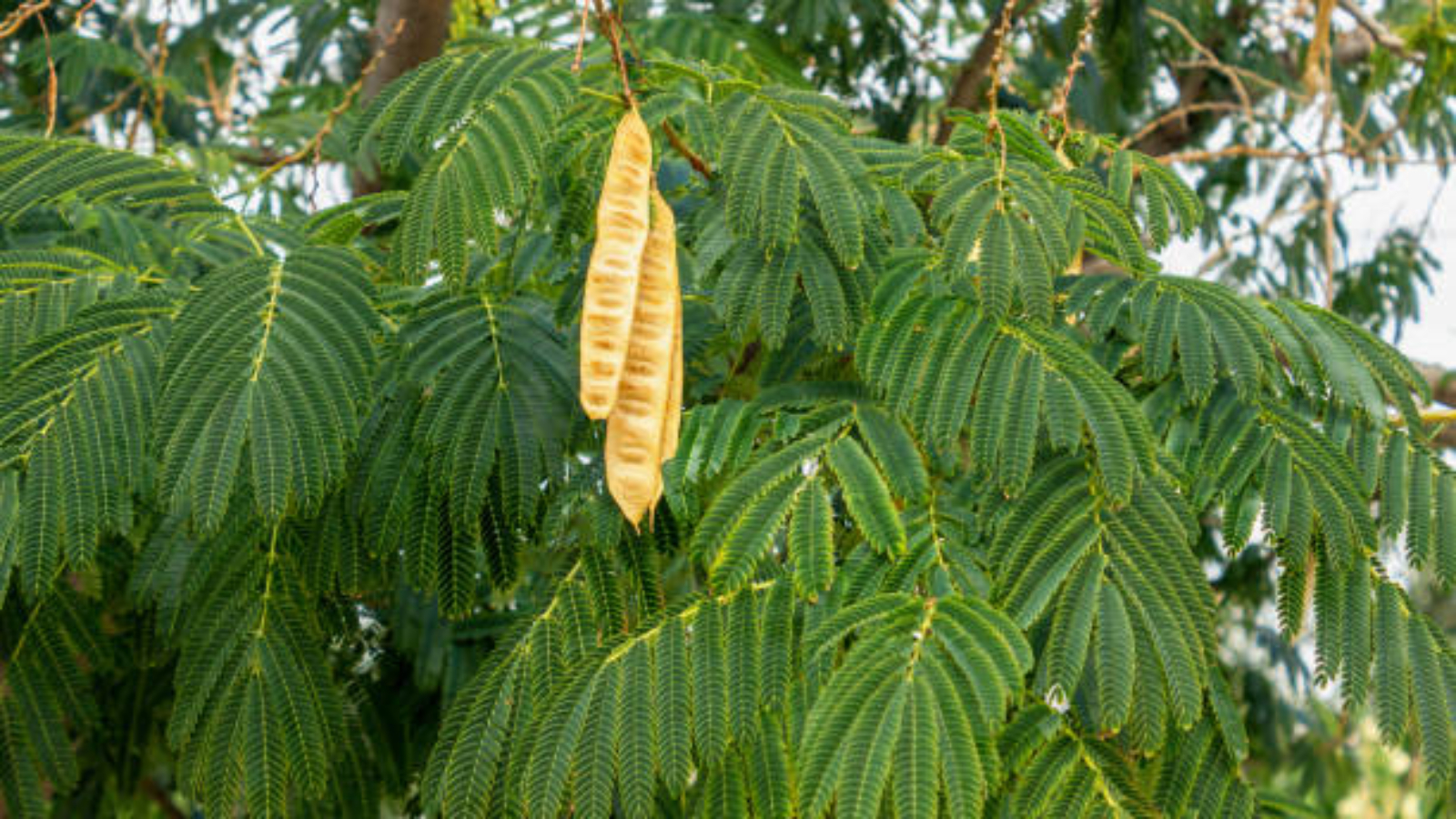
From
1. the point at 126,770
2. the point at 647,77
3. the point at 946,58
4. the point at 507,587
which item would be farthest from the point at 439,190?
the point at 946,58

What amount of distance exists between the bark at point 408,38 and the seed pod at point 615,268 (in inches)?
87.7

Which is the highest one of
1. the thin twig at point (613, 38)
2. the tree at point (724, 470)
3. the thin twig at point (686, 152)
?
the thin twig at point (613, 38)

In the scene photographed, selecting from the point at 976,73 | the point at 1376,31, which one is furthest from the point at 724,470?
the point at 1376,31

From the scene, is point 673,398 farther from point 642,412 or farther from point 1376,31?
point 1376,31

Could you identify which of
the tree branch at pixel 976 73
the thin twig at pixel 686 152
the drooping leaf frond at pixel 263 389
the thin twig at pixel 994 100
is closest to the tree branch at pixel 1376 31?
the tree branch at pixel 976 73

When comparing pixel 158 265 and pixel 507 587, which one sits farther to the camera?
pixel 158 265

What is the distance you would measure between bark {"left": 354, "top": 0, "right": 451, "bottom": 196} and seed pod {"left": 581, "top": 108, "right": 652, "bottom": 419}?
2.23 m

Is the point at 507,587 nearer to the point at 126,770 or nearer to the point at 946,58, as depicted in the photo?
the point at 126,770

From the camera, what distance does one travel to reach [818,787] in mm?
1537

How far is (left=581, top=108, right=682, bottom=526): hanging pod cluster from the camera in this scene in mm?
1832

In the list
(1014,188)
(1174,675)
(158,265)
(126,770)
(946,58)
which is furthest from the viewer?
(946,58)

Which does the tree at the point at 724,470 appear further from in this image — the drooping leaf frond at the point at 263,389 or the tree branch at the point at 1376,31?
the tree branch at the point at 1376,31

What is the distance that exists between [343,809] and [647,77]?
140 centimetres

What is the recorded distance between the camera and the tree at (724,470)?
5.66 feet
